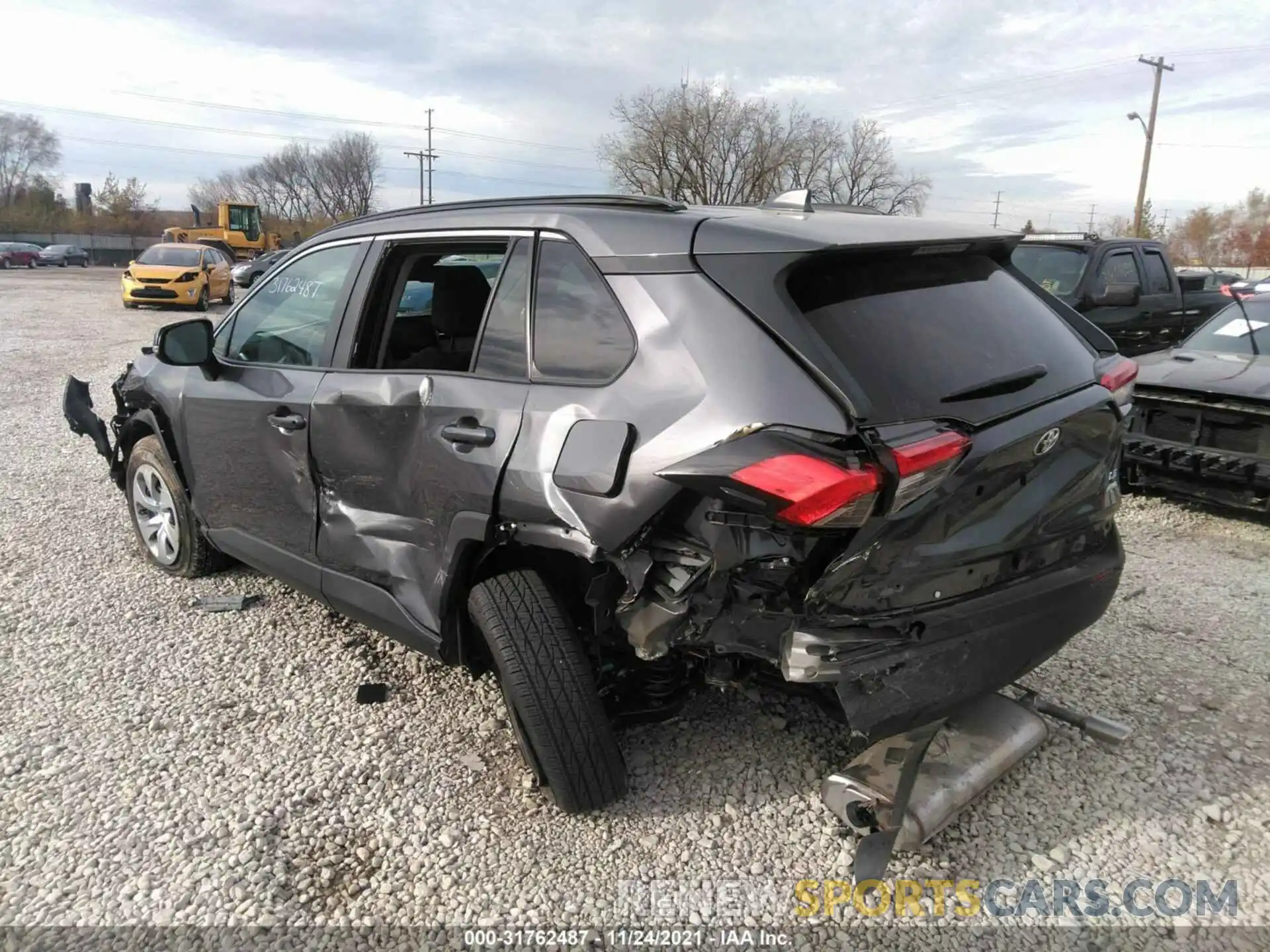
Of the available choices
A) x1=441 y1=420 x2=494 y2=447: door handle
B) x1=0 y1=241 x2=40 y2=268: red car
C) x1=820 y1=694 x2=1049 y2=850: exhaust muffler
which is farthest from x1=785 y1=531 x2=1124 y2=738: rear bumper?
x1=0 y1=241 x2=40 y2=268: red car

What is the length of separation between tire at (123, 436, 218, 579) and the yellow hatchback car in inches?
762

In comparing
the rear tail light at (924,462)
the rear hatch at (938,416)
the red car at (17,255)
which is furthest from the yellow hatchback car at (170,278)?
the red car at (17,255)

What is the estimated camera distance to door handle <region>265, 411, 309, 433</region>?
11.1 ft

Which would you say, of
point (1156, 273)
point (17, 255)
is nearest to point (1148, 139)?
point (1156, 273)

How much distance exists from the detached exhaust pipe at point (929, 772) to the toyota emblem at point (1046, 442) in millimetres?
742

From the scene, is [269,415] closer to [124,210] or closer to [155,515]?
[155,515]

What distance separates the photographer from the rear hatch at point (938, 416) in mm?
2119

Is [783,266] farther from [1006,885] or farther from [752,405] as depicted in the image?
[1006,885]

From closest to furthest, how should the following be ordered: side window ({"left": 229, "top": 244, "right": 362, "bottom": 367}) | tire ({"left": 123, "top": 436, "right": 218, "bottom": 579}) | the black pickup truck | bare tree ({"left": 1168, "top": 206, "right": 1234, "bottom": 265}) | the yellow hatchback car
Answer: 1. side window ({"left": 229, "top": 244, "right": 362, "bottom": 367})
2. tire ({"left": 123, "top": 436, "right": 218, "bottom": 579})
3. the black pickup truck
4. the yellow hatchback car
5. bare tree ({"left": 1168, "top": 206, "right": 1234, "bottom": 265})

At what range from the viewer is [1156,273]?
31.6ft

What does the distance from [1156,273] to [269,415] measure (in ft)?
31.9

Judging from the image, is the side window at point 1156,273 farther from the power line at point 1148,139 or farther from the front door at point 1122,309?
the power line at point 1148,139

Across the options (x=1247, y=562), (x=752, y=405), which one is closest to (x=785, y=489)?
(x=752, y=405)

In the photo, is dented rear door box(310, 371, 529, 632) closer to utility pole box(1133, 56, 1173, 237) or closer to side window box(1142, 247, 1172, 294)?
side window box(1142, 247, 1172, 294)
